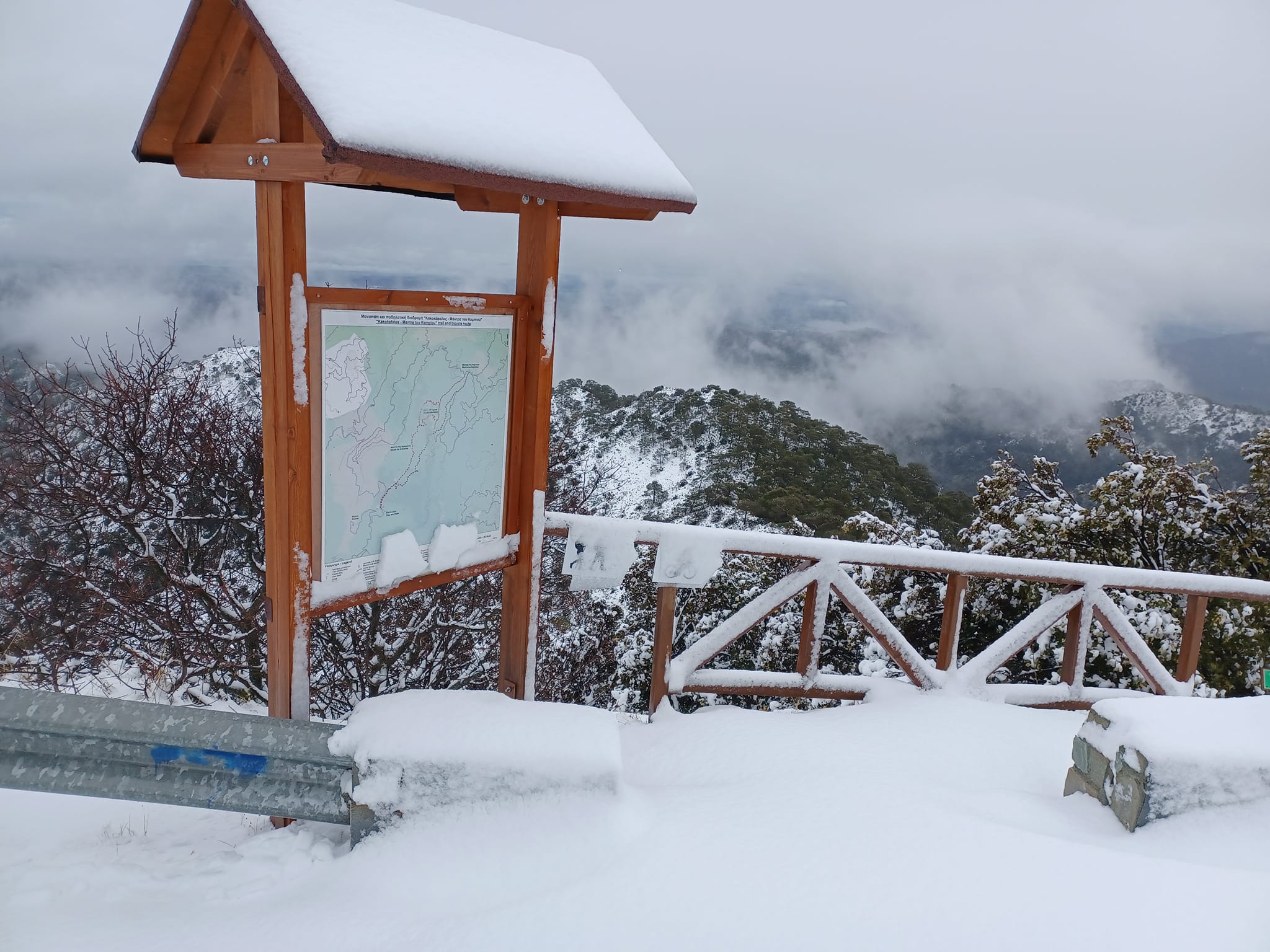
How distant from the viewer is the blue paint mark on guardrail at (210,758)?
234 centimetres

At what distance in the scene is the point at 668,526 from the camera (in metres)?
3.62

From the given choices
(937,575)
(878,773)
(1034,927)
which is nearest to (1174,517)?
(937,575)

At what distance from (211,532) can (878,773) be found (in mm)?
6481

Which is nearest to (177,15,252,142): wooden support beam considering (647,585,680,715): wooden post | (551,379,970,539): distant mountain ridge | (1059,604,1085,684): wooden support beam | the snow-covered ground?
the snow-covered ground

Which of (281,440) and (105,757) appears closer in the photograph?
(105,757)

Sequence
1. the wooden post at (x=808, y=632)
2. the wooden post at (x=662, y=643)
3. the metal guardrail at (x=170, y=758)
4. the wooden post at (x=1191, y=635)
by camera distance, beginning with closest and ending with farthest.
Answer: the metal guardrail at (x=170, y=758) → the wooden post at (x=662, y=643) → the wooden post at (x=808, y=632) → the wooden post at (x=1191, y=635)

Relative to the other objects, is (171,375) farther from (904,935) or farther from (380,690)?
(904,935)

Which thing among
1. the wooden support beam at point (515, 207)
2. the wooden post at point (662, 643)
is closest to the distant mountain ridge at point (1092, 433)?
the wooden post at point (662, 643)

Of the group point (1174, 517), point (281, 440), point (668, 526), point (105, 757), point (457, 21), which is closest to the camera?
point (105, 757)

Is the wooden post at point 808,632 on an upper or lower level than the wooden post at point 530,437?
lower

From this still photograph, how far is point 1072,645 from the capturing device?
421 centimetres

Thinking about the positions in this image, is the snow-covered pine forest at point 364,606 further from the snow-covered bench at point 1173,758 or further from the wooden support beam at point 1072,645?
the snow-covered bench at point 1173,758

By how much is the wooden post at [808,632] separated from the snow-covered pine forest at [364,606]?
2.35 m

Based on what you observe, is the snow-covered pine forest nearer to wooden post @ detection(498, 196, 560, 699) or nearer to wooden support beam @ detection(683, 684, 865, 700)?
wooden support beam @ detection(683, 684, 865, 700)
